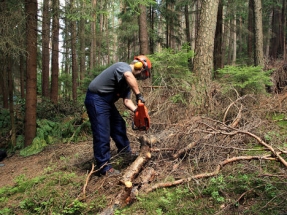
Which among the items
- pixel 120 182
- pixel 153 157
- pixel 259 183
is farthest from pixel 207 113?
pixel 120 182

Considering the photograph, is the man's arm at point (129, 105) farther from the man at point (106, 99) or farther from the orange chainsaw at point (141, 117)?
the orange chainsaw at point (141, 117)

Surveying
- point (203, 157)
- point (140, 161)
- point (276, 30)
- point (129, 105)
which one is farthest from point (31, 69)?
point (276, 30)

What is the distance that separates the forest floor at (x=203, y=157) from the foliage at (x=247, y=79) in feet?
2.19

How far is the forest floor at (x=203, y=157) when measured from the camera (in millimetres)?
2910

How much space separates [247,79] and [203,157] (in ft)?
11.0

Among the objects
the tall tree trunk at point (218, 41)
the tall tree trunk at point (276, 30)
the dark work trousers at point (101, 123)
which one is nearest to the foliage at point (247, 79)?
the dark work trousers at point (101, 123)

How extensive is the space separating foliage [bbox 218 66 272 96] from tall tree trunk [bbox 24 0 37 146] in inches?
195

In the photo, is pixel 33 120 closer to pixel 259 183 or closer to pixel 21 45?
pixel 21 45

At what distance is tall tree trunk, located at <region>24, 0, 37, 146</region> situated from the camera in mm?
6441

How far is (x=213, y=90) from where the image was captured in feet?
18.0

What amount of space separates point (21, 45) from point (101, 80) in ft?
12.1

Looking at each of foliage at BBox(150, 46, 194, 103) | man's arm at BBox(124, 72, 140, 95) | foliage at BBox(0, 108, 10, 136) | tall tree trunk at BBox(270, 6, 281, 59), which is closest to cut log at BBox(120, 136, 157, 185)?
man's arm at BBox(124, 72, 140, 95)

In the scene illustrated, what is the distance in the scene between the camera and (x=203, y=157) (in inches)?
143

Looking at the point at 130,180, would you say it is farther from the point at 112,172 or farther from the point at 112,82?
the point at 112,82
